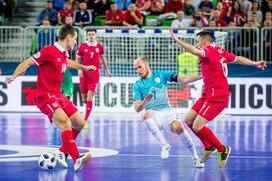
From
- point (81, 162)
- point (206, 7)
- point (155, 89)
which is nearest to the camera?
point (81, 162)

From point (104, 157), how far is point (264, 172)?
119 inches

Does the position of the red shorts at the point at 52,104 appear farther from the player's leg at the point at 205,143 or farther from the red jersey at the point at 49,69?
the player's leg at the point at 205,143

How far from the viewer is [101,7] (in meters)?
28.0

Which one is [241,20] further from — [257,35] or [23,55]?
[23,55]

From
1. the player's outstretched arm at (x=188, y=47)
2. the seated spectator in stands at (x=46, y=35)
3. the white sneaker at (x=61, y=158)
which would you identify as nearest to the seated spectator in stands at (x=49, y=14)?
the seated spectator in stands at (x=46, y=35)

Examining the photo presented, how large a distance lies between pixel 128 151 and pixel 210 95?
2.50 meters

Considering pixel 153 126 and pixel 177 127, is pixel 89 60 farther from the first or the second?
pixel 177 127

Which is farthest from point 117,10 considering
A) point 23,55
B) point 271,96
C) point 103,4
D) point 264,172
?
point 264,172

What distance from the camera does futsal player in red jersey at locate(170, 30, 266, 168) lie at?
13562 mm

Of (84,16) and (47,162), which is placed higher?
(84,16)

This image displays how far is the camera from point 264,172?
12.9m

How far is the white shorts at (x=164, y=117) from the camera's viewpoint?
14016 mm

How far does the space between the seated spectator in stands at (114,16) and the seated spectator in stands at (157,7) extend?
124cm

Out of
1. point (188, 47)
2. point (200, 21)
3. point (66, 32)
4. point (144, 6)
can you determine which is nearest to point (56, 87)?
point (66, 32)
